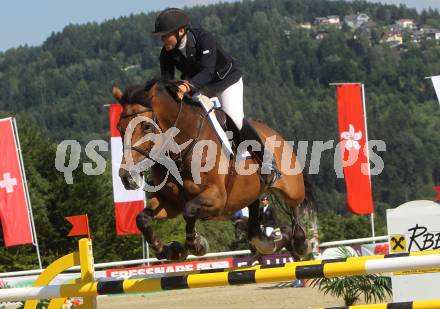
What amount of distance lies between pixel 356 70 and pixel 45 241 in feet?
448

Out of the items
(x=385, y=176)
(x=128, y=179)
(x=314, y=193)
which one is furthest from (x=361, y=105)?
(x=385, y=176)

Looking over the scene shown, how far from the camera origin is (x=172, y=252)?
644 centimetres

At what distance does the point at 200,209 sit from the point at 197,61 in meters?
1.18

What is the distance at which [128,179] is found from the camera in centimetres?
564

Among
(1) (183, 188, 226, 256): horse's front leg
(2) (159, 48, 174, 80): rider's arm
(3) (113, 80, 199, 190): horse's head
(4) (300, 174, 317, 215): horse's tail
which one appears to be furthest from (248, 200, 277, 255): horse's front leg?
(2) (159, 48, 174, 80): rider's arm

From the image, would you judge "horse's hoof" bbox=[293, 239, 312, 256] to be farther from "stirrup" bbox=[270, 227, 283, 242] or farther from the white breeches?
the white breeches

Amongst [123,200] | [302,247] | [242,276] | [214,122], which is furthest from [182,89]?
[123,200]

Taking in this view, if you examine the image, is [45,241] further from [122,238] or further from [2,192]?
[2,192]

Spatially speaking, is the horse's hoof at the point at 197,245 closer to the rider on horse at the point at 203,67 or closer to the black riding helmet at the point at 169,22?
the rider on horse at the point at 203,67

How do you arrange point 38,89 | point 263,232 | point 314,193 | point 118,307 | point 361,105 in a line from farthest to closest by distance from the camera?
1. point 38,89
2. point 361,105
3. point 118,307
4. point 314,193
5. point 263,232

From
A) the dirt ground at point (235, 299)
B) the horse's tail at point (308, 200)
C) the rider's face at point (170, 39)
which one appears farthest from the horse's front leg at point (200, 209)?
the dirt ground at point (235, 299)

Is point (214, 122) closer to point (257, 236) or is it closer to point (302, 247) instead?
point (257, 236)

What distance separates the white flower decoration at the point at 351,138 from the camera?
16500 millimetres

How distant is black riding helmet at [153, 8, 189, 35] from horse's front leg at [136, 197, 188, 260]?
1.27m
